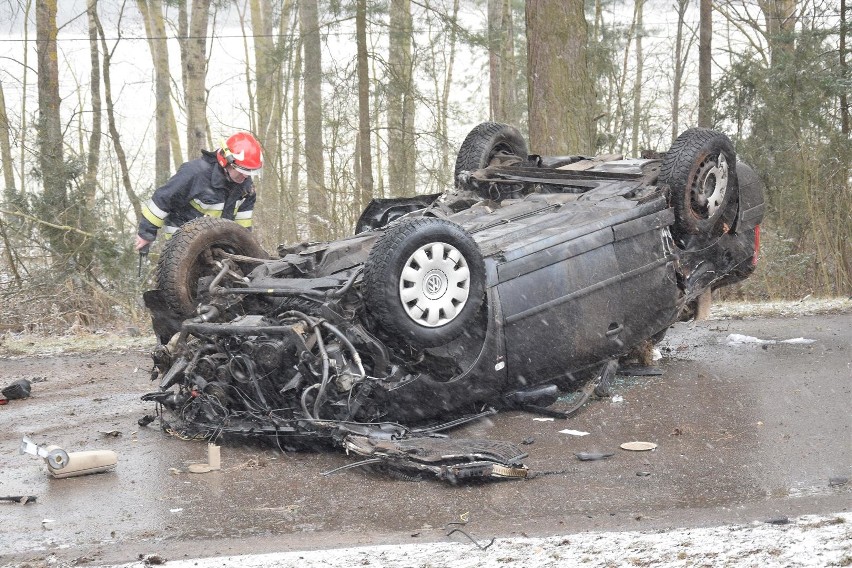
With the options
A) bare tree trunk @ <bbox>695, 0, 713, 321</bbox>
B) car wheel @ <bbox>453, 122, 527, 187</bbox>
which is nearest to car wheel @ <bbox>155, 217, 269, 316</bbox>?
car wheel @ <bbox>453, 122, 527, 187</bbox>

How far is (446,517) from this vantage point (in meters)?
4.40

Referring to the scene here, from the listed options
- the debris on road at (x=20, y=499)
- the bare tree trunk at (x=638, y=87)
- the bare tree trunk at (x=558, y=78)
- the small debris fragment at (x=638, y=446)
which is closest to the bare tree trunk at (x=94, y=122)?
the bare tree trunk at (x=558, y=78)

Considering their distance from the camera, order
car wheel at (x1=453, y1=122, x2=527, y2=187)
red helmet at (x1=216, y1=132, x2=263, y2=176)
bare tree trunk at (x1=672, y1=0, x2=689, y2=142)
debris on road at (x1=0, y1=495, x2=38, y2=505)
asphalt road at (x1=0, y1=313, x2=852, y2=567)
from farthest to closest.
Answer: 1. bare tree trunk at (x1=672, y1=0, x2=689, y2=142)
2. car wheel at (x1=453, y1=122, x2=527, y2=187)
3. red helmet at (x1=216, y1=132, x2=263, y2=176)
4. debris on road at (x1=0, y1=495, x2=38, y2=505)
5. asphalt road at (x1=0, y1=313, x2=852, y2=567)

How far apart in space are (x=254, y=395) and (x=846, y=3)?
15.0 meters

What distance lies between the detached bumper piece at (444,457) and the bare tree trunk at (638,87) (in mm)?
17990

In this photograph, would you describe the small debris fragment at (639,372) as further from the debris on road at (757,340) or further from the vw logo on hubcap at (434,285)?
the vw logo on hubcap at (434,285)

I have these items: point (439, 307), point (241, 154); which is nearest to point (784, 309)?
point (241, 154)

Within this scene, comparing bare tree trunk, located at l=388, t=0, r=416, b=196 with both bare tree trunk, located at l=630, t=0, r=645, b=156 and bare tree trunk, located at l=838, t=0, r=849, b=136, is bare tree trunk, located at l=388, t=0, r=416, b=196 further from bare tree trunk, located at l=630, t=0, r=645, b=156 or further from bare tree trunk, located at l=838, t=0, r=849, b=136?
bare tree trunk, located at l=838, t=0, r=849, b=136

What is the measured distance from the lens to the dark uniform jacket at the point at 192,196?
7.65m

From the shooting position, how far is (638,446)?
548 centimetres

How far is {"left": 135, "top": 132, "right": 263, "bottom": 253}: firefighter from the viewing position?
24.9 feet

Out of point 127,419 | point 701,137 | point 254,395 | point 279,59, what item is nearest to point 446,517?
point 254,395

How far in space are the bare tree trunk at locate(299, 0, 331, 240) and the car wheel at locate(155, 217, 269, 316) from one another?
992 cm

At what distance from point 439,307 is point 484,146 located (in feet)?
9.43
